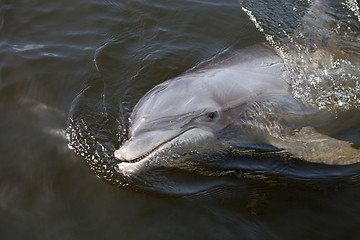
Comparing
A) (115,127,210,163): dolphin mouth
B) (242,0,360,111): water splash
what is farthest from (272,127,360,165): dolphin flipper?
(115,127,210,163): dolphin mouth

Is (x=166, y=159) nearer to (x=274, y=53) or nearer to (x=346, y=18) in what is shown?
(x=274, y=53)

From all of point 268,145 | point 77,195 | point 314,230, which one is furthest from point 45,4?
point 314,230

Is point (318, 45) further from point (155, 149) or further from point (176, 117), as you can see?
point (155, 149)

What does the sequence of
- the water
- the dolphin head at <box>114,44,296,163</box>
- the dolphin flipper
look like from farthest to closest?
the dolphin flipper, the dolphin head at <box>114,44,296,163</box>, the water

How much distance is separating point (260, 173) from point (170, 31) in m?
4.63

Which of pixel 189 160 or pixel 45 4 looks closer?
pixel 189 160

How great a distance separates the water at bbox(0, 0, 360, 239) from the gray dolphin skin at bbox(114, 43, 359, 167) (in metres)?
0.36

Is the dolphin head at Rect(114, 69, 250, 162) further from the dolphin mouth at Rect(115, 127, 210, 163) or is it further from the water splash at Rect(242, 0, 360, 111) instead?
the water splash at Rect(242, 0, 360, 111)

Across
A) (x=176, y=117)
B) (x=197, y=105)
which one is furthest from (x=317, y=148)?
(x=176, y=117)

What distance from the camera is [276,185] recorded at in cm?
554

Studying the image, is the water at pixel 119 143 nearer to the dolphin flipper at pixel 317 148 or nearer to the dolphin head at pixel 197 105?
the dolphin flipper at pixel 317 148

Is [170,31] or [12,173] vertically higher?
[170,31]

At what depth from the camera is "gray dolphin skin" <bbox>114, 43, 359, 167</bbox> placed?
5.40m

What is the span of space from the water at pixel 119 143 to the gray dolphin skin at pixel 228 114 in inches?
14.2
